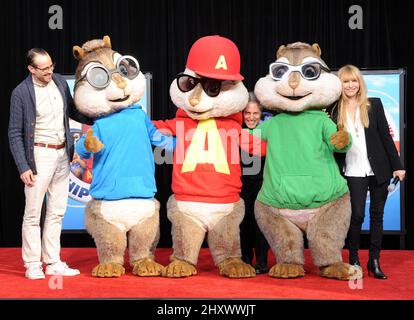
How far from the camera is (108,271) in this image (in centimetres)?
385

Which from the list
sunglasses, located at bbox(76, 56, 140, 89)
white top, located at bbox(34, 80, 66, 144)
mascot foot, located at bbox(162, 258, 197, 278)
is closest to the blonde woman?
mascot foot, located at bbox(162, 258, 197, 278)

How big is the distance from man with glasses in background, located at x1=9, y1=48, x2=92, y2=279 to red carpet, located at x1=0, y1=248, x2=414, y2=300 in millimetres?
182

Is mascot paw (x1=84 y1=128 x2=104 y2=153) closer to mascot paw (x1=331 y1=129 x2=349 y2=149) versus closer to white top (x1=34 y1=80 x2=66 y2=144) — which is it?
white top (x1=34 y1=80 x2=66 y2=144)

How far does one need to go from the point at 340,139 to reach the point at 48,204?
1.82m

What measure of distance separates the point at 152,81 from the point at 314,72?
72.4 inches

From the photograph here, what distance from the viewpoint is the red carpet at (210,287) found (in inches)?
133

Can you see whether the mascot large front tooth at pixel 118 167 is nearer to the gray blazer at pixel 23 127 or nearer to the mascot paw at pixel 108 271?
the mascot paw at pixel 108 271

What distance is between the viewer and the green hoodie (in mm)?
3855

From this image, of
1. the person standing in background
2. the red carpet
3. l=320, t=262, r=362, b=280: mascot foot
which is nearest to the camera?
the red carpet

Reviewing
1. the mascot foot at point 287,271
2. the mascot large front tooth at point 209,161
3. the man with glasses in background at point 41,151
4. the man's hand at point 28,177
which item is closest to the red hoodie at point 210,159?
the mascot large front tooth at point 209,161

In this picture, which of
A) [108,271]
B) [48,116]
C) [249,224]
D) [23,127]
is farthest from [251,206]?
[23,127]

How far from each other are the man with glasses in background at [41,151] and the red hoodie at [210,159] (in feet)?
2.34

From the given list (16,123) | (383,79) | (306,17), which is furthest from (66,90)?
(383,79)

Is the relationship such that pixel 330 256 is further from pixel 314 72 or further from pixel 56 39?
pixel 56 39
